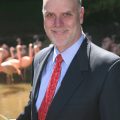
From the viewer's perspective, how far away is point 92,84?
6.39ft

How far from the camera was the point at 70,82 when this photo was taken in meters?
2.02

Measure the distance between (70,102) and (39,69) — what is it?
0.35 meters

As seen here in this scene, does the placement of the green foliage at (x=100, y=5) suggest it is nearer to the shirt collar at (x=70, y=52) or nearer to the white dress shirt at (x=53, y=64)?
the white dress shirt at (x=53, y=64)

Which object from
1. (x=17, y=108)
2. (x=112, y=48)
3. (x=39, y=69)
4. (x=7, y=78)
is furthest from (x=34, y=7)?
(x=39, y=69)

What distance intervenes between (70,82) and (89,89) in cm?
11

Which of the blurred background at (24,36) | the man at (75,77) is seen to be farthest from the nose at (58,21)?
the blurred background at (24,36)

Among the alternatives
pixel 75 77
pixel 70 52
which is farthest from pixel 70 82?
pixel 70 52

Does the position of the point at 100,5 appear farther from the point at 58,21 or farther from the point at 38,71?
the point at 58,21

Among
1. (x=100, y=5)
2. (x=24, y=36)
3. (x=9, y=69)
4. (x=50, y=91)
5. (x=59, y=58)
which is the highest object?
(x=59, y=58)

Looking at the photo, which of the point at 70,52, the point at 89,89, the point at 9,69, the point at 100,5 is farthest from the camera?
the point at 100,5

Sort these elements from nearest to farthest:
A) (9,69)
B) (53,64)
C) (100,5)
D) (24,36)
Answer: (53,64) → (9,69) → (100,5) → (24,36)

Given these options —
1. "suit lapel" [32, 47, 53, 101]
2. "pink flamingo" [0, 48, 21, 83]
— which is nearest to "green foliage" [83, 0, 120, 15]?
"pink flamingo" [0, 48, 21, 83]

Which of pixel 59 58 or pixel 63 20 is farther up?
pixel 63 20

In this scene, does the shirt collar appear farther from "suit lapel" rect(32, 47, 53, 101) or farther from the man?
"suit lapel" rect(32, 47, 53, 101)
